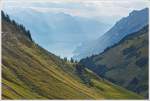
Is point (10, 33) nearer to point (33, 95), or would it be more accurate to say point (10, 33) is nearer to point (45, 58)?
point (45, 58)

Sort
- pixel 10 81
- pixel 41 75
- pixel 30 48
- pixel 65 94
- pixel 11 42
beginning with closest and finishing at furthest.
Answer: pixel 10 81
pixel 65 94
pixel 41 75
pixel 11 42
pixel 30 48

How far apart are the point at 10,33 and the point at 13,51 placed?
2564 cm

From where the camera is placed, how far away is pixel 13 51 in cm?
17212

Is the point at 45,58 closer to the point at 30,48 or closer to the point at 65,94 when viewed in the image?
the point at 30,48

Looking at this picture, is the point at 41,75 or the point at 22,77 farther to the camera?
the point at 41,75

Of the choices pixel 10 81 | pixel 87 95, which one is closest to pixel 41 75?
pixel 87 95

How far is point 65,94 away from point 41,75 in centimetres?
2546

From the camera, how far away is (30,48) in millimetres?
197250

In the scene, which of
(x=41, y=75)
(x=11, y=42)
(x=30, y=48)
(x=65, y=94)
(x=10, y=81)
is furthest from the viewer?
(x=30, y=48)

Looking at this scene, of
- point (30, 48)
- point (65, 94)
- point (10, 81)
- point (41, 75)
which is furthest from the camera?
point (30, 48)

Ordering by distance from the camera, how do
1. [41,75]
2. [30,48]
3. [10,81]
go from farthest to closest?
1. [30,48]
2. [41,75]
3. [10,81]

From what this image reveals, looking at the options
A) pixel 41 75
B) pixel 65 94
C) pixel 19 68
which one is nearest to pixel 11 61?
pixel 19 68

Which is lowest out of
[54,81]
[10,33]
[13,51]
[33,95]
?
[33,95]

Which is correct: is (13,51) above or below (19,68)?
above
